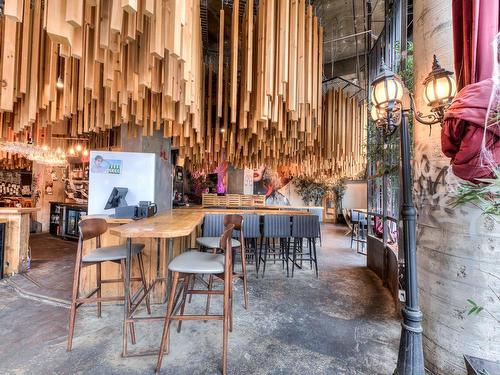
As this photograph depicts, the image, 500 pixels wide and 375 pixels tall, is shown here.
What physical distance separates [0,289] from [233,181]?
7034mm

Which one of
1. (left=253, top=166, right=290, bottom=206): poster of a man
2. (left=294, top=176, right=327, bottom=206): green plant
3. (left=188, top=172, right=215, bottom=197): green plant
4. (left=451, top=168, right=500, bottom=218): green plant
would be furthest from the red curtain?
(left=294, top=176, right=327, bottom=206): green plant

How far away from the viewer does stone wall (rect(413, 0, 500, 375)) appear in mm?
1624

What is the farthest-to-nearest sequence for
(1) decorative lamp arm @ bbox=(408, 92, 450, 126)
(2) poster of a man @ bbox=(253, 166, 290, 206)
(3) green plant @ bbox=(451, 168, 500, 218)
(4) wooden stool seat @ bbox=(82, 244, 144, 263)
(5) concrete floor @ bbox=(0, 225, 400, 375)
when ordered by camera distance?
(2) poster of a man @ bbox=(253, 166, 290, 206) < (4) wooden stool seat @ bbox=(82, 244, 144, 263) < (5) concrete floor @ bbox=(0, 225, 400, 375) < (1) decorative lamp arm @ bbox=(408, 92, 450, 126) < (3) green plant @ bbox=(451, 168, 500, 218)

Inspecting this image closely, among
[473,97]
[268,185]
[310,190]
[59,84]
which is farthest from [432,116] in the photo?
[310,190]

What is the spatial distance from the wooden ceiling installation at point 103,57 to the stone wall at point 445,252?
1926 millimetres

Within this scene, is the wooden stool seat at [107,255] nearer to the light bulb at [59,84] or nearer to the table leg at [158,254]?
the table leg at [158,254]

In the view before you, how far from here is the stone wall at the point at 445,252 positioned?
5.33 feet

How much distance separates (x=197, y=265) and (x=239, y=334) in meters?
0.96

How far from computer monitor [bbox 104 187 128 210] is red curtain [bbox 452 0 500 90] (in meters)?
3.45

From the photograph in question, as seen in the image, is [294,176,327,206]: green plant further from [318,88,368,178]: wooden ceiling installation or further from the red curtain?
the red curtain

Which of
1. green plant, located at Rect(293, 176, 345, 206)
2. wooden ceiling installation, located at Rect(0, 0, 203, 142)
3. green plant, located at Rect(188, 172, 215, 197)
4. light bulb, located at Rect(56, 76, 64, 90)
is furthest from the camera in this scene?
green plant, located at Rect(293, 176, 345, 206)

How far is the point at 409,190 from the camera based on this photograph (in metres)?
1.74

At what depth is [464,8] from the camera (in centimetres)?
137

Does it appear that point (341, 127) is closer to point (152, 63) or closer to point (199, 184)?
point (152, 63)
